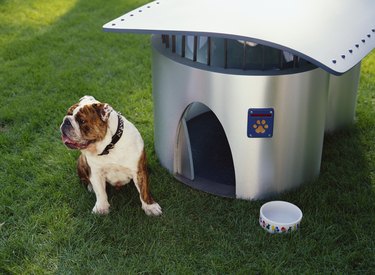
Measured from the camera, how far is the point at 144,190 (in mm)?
3182

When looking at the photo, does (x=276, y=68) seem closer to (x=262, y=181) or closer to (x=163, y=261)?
(x=262, y=181)

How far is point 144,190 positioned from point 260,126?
0.76 m

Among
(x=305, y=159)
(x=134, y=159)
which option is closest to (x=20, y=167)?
(x=134, y=159)

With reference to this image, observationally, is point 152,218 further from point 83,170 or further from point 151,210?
point 83,170

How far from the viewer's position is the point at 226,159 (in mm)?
3861

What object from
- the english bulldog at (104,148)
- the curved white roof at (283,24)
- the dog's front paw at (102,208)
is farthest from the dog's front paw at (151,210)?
the curved white roof at (283,24)

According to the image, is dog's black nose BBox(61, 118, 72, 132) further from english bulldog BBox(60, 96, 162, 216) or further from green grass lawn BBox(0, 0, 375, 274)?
green grass lawn BBox(0, 0, 375, 274)

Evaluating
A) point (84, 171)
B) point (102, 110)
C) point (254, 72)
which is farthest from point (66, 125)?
point (254, 72)

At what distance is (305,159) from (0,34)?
4237 mm

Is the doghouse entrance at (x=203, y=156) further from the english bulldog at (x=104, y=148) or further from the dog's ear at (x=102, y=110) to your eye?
the dog's ear at (x=102, y=110)

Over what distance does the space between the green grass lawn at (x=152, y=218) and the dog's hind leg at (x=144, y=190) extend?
0.16 feet

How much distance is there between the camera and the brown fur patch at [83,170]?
10.7 ft

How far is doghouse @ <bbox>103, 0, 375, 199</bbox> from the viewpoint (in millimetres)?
2865

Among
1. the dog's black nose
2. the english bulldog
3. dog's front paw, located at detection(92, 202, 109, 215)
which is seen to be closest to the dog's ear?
the english bulldog
